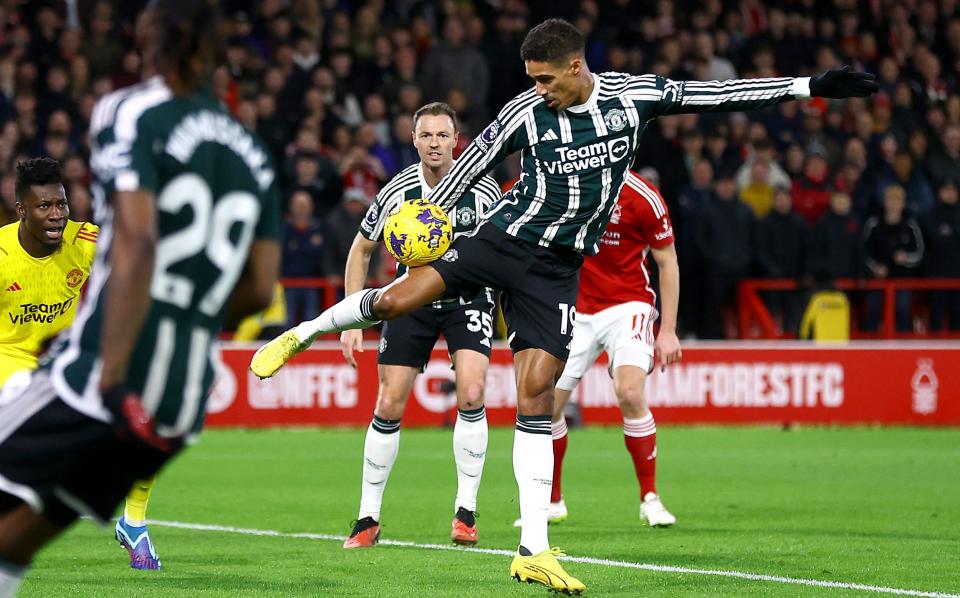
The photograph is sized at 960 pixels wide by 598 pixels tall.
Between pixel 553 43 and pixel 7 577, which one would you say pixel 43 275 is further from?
pixel 7 577

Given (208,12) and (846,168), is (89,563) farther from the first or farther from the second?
(846,168)

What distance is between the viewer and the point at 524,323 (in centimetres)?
741

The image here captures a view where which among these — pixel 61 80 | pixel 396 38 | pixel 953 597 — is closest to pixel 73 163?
pixel 61 80

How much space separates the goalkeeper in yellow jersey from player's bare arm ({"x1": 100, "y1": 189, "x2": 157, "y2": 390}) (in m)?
3.75

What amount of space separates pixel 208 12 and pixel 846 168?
17.2 metres

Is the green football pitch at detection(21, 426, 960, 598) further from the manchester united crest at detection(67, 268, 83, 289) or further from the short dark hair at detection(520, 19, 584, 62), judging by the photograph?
the short dark hair at detection(520, 19, 584, 62)

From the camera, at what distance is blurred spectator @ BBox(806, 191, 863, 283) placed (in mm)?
19031

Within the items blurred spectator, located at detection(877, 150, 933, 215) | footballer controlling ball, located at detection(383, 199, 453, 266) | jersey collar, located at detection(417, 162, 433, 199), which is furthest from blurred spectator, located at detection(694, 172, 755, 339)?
footballer controlling ball, located at detection(383, 199, 453, 266)

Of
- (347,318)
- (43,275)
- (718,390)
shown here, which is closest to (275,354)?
(347,318)

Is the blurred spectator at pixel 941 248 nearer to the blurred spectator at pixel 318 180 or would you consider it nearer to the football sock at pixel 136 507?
the blurred spectator at pixel 318 180

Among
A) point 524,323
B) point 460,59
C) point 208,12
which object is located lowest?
point 524,323

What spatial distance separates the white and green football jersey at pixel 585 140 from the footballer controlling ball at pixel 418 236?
27 cm

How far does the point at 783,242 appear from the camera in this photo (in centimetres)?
1927

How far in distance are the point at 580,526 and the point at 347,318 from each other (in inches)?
112
